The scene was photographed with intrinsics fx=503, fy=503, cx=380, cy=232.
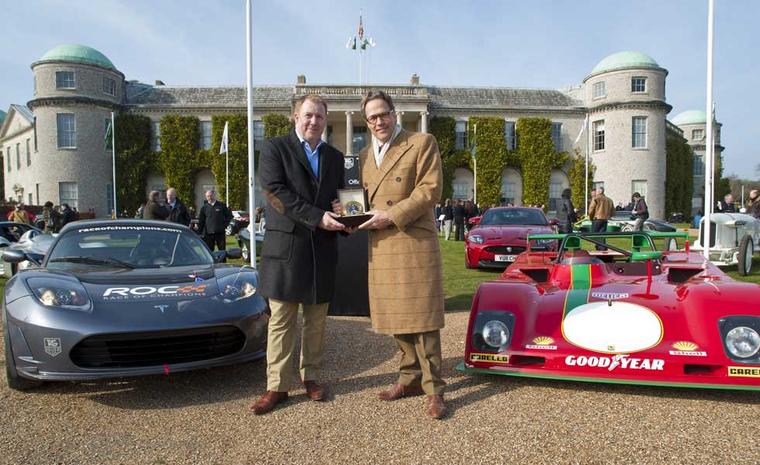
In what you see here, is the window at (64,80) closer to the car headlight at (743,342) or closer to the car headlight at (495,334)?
the car headlight at (495,334)

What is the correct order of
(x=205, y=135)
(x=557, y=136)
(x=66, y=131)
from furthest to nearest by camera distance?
(x=557, y=136), (x=205, y=135), (x=66, y=131)

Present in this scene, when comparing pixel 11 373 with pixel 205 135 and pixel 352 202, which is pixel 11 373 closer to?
pixel 352 202

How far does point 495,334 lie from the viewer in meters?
3.49

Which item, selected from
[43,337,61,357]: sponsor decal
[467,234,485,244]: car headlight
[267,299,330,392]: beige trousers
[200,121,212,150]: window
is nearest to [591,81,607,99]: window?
[200,121,212,150]: window

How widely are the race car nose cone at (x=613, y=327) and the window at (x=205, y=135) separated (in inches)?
1516

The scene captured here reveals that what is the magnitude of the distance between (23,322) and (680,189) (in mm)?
48536

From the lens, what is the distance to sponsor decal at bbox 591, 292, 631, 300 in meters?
3.58

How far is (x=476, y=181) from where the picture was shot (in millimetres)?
38656

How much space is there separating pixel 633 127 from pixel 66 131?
4117cm

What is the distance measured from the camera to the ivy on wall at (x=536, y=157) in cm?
3919

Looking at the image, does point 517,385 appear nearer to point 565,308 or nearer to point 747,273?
point 565,308

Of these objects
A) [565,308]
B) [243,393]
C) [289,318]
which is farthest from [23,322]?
[565,308]

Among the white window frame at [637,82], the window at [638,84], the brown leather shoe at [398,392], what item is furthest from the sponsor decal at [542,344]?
the window at [638,84]

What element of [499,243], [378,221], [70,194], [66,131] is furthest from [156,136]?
[378,221]
